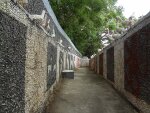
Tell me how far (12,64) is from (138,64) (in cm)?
478

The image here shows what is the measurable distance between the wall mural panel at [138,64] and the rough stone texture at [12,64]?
344 centimetres

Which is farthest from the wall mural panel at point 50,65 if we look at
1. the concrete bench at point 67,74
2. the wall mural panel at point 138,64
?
the concrete bench at point 67,74

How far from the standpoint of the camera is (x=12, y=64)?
4.21 meters

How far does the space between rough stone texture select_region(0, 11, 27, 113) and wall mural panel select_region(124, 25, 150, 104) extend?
3.44m

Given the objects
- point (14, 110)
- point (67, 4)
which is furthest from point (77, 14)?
point (14, 110)

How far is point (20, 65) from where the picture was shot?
4734 mm

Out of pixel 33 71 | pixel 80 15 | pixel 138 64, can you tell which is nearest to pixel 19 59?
pixel 33 71

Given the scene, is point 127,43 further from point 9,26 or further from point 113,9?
point 113,9

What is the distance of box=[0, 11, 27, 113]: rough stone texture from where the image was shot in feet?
12.3

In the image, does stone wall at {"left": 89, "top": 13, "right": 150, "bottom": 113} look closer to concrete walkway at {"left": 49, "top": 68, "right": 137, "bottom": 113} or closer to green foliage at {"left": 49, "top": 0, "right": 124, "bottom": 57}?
concrete walkway at {"left": 49, "top": 68, "right": 137, "bottom": 113}

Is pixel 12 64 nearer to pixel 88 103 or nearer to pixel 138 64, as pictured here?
pixel 138 64

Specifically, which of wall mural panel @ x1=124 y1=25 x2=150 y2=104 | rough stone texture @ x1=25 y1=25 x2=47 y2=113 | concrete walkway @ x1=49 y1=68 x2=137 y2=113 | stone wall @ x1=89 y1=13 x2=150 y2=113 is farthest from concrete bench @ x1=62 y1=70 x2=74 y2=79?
rough stone texture @ x1=25 y1=25 x2=47 y2=113

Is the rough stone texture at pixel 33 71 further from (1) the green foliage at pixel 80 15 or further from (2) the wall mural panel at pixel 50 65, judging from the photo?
(1) the green foliage at pixel 80 15

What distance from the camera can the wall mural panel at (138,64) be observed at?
23.3ft
